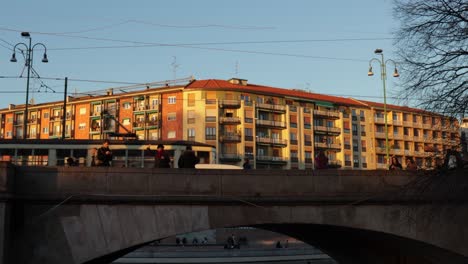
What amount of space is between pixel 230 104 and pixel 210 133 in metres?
5.23

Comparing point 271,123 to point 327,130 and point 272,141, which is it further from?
point 327,130

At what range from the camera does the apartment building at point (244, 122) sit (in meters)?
77.6

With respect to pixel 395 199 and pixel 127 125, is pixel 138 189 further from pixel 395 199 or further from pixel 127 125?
pixel 127 125

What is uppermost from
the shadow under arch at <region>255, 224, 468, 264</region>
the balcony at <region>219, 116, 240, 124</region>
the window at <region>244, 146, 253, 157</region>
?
the balcony at <region>219, 116, 240, 124</region>

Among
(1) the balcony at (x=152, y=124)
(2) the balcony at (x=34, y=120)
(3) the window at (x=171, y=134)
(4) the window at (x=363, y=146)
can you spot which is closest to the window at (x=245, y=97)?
(3) the window at (x=171, y=134)

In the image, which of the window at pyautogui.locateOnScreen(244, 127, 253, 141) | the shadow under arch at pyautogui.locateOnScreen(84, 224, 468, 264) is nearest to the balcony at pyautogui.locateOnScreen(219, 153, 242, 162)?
the window at pyautogui.locateOnScreen(244, 127, 253, 141)

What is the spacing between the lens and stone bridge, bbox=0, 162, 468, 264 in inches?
532

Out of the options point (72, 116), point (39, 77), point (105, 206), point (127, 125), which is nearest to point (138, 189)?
point (105, 206)

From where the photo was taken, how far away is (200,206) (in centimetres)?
1459

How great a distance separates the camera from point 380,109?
3819 inches

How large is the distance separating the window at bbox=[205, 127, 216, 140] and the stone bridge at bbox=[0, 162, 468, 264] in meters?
59.6

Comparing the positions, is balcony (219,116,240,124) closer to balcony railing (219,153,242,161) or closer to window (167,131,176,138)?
balcony railing (219,153,242,161)

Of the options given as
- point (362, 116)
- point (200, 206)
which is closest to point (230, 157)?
point (362, 116)

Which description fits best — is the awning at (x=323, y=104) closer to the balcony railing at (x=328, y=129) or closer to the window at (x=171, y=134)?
the balcony railing at (x=328, y=129)
